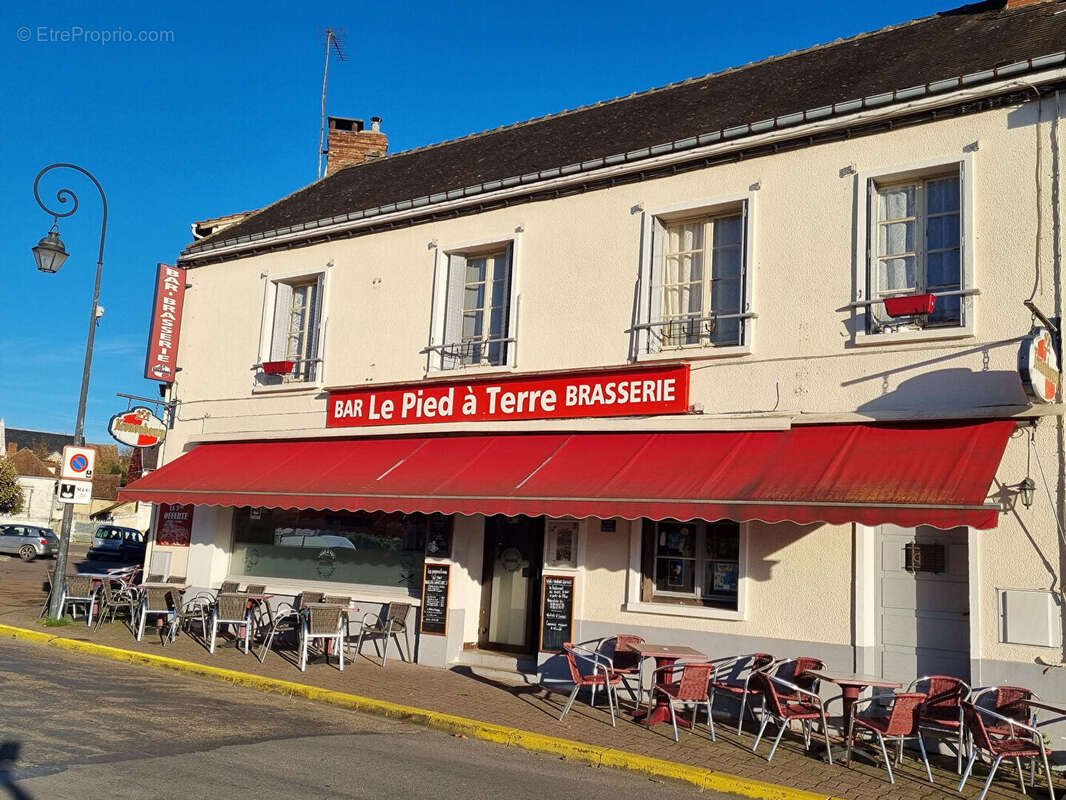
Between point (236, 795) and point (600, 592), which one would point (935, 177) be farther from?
point (236, 795)

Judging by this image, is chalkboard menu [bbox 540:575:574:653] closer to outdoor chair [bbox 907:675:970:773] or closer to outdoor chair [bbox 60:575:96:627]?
outdoor chair [bbox 907:675:970:773]

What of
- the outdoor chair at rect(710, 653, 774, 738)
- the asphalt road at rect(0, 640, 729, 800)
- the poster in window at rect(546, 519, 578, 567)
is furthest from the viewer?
the poster in window at rect(546, 519, 578, 567)

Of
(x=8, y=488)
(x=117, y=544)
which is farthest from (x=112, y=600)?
(x=8, y=488)

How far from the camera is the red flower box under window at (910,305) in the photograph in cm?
905

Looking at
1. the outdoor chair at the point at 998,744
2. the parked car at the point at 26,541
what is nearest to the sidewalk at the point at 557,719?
the outdoor chair at the point at 998,744

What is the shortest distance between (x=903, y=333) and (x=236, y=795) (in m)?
Answer: 7.31

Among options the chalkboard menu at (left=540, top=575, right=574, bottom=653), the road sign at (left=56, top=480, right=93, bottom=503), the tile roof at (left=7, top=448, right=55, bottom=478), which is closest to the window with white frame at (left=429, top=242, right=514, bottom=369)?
the chalkboard menu at (left=540, top=575, right=574, bottom=653)

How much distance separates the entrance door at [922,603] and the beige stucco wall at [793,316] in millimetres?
404

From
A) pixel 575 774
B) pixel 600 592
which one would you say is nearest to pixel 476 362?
pixel 600 592

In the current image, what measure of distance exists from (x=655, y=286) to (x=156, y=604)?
27.1 ft

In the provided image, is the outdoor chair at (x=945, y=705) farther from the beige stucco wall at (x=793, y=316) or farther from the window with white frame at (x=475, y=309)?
the window with white frame at (x=475, y=309)

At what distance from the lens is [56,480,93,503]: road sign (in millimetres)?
13998

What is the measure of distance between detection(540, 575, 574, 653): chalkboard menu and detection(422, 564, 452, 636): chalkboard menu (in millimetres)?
1568

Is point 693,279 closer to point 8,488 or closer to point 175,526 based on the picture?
point 175,526
